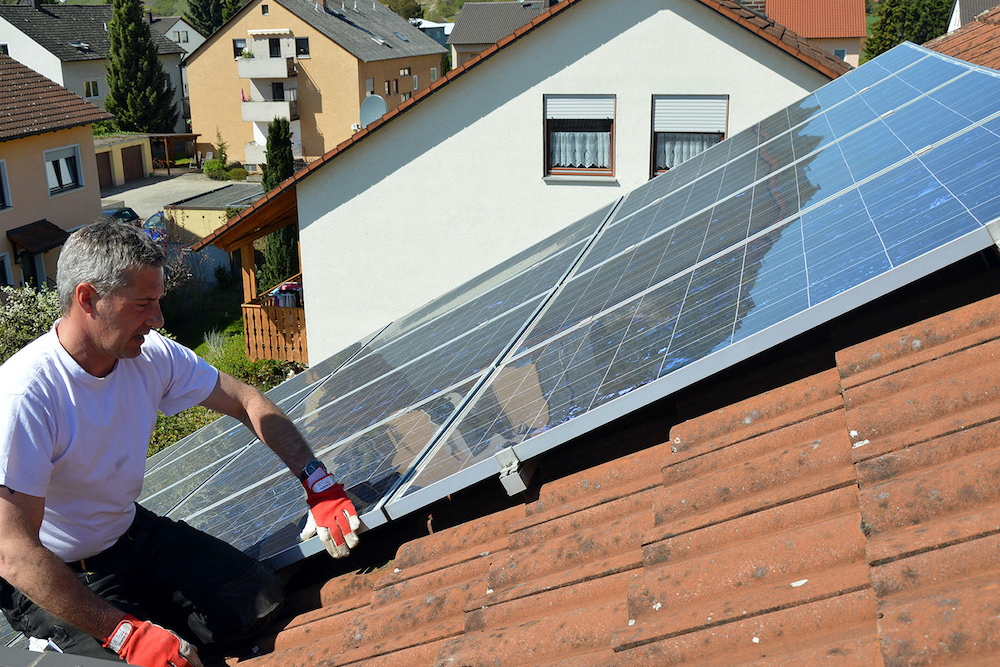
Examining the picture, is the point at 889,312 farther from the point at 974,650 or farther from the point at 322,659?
the point at 322,659

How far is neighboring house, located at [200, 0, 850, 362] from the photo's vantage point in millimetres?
15594

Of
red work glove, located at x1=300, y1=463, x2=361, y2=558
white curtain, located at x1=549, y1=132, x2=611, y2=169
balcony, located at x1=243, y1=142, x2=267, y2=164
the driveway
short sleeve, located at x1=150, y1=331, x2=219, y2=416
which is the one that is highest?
short sleeve, located at x1=150, y1=331, x2=219, y2=416

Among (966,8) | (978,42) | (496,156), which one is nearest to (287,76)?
(966,8)

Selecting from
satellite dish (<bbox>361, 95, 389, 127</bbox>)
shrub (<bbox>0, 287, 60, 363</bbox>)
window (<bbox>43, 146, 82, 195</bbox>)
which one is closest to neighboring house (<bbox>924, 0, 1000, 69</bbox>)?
satellite dish (<bbox>361, 95, 389, 127</bbox>)

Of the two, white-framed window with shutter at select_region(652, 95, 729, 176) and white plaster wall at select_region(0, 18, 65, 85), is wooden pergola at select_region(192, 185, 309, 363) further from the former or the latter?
white plaster wall at select_region(0, 18, 65, 85)

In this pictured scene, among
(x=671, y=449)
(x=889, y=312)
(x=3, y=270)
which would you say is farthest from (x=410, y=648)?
(x=3, y=270)

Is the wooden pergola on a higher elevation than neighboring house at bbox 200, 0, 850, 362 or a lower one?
lower

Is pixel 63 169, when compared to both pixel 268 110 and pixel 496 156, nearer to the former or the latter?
pixel 268 110

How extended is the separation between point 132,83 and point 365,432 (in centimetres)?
6312

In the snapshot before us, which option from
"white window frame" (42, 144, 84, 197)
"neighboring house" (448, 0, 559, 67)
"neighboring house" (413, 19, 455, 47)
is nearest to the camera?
"white window frame" (42, 144, 84, 197)

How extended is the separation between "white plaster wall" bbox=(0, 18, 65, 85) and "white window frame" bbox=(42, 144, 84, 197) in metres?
31.4

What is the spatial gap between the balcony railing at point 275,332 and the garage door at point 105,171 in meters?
A: 39.1

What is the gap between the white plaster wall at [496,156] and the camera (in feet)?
51.3

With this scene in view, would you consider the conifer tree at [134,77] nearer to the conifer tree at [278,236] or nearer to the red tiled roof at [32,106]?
the red tiled roof at [32,106]
